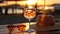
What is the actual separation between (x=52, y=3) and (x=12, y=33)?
3.52m

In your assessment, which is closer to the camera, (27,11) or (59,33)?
(59,33)

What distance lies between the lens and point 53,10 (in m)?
4.67

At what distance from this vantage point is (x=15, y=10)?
15.0 feet

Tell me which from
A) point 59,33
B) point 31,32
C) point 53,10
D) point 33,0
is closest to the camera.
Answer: point 59,33

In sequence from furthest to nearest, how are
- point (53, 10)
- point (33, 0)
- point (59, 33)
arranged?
point (53, 10) → point (33, 0) → point (59, 33)

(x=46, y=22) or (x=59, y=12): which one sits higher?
(x=46, y=22)


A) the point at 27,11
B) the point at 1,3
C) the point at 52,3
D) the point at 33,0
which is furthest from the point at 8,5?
the point at 27,11

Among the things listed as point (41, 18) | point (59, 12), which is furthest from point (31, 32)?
point (59, 12)

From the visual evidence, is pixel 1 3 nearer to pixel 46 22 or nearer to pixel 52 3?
pixel 52 3

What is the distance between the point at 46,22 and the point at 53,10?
126 inches

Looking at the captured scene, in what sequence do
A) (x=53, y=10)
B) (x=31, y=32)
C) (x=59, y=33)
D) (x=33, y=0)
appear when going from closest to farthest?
(x=59, y=33) < (x=31, y=32) < (x=33, y=0) < (x=53, y=10)

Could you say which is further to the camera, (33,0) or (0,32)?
(33,0)

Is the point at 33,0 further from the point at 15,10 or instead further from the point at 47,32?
the point at 47,32

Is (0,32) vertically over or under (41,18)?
under
